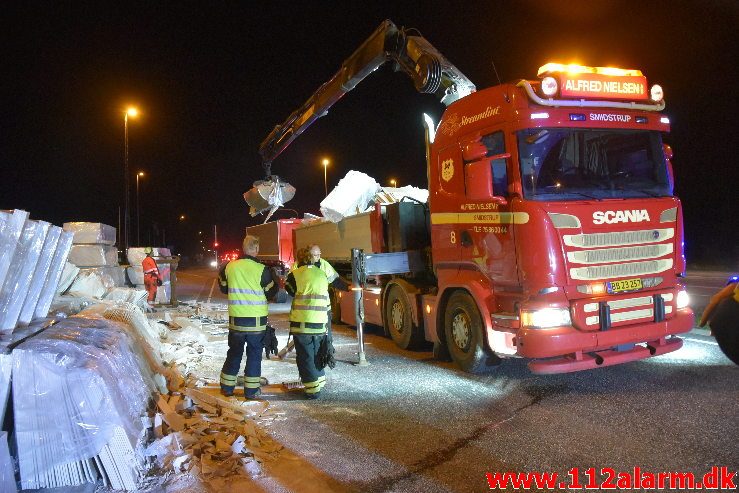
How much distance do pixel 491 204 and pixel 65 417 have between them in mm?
4257

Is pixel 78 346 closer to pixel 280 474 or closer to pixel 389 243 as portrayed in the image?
pixel 280 474

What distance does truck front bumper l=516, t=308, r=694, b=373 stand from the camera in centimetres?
528

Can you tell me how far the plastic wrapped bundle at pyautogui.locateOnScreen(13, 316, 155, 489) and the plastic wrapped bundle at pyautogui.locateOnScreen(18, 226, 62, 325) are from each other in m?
0.37

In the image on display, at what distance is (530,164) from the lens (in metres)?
5.63

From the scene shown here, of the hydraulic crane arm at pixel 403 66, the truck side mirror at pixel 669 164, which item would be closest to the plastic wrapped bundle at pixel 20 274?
the hydraulic crane arm at pixel 403 66

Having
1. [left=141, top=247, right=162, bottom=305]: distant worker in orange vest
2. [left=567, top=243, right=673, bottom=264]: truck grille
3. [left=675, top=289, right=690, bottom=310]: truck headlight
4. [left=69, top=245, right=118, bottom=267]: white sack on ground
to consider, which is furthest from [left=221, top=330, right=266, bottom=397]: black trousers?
[left=141, top=247, right=162, bottom=305]: distant worker in orange vest

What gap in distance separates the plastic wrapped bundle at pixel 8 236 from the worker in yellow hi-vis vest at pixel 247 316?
2.23 meters

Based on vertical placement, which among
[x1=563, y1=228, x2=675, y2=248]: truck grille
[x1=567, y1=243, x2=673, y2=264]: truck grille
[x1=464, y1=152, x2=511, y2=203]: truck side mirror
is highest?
[x1=464, y1=152, x2=511, y2=203]: truck side mirror

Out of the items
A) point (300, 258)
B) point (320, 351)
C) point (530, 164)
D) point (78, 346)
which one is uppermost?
point (530, 164)

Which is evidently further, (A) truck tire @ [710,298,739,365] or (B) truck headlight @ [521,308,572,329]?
(A) truck tire @ [710,298,739,365]

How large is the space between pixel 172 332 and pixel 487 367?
5308 millimetres

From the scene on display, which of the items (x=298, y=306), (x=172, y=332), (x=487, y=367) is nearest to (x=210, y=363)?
(x=172, y=332)

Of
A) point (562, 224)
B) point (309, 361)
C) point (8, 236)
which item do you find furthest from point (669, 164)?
point (8, 236)

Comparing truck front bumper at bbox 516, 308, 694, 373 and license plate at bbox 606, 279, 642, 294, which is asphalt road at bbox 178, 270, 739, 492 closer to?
truck front bumper at bbox 516, 308, 694, 373
